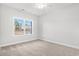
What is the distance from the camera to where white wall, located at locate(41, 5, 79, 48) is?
3.88 meters

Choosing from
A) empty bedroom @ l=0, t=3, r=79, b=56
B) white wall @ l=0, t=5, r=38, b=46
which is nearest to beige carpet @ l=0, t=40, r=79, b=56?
empty bedroom @ l=0, t=3, r=79, b=56

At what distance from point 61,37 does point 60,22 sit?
0.89 meters

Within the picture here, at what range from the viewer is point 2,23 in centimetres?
407

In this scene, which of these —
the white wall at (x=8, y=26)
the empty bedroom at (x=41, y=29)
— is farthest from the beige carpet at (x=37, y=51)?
the white wall at (x=8, y=26)

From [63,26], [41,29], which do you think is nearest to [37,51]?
[63,26]

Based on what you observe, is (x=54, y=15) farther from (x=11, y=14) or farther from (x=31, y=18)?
(x=11, y=14)

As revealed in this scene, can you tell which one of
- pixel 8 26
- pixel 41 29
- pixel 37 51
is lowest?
pixel 37 51

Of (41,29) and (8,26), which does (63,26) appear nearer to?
(41,29)

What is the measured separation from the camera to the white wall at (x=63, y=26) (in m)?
3.88

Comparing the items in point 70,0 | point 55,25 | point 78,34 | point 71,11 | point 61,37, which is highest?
point 71,11

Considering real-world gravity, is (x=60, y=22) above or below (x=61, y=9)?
below

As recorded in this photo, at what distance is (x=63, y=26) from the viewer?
446 centimetres

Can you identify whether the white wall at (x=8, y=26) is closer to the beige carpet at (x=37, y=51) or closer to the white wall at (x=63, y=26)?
the beige carpet at (x=37, y=51)

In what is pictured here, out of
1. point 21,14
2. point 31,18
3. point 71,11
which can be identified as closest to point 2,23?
point 21,14
